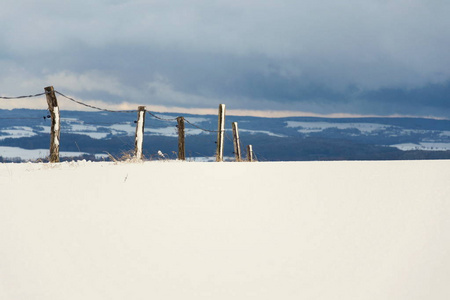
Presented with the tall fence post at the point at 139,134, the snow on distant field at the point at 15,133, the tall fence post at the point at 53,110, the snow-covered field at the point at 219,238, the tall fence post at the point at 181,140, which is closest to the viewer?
the snow-covered field at the point at 219,238

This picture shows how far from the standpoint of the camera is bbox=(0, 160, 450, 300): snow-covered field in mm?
3260

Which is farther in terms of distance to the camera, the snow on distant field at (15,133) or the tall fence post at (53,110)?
the snow on distant field at (15,133)

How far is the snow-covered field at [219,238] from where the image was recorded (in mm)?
3260

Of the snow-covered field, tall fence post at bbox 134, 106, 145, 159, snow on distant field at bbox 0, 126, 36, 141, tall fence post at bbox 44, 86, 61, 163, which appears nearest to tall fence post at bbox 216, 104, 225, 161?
tall fence post at bbox 134, 106, 145, 159

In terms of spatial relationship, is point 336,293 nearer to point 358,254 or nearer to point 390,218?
point 358,254

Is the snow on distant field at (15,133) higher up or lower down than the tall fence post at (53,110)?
lower down

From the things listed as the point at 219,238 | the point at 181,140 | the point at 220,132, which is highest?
the point at 220,132

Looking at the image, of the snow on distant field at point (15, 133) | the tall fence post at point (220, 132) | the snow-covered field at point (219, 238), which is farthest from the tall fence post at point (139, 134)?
the snow on distant field at point (15, 133)

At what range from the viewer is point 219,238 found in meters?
4.20

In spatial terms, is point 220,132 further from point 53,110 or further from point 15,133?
point 15,133

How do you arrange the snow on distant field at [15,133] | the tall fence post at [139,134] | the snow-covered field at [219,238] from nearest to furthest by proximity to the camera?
the snow-covered field at [219,238]
the tall fence post at [139,134]
the snow on distant field at [15,133]

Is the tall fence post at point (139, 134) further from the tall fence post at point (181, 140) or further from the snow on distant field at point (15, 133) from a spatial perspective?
the snow on distant field at point (15, 133)

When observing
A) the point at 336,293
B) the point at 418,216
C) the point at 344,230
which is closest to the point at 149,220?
the point at 344,230

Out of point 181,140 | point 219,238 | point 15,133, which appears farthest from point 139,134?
point 15,133
